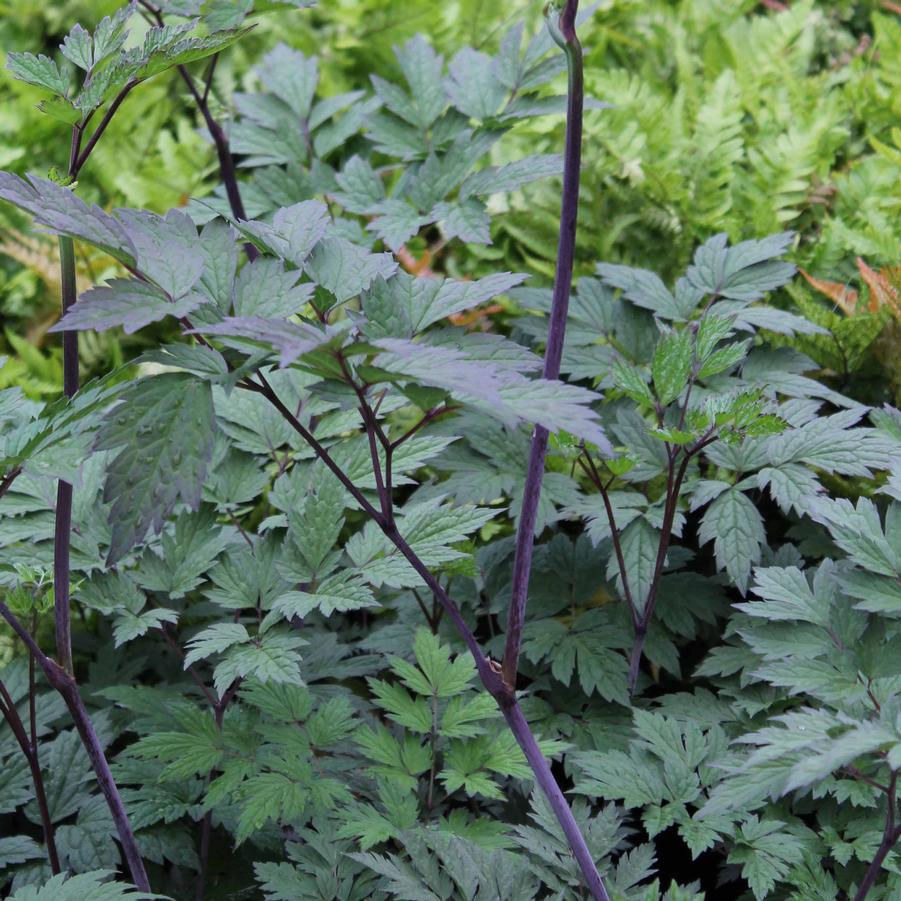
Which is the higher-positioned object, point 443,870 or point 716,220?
point 716,220

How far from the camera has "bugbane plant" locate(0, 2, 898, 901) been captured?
93 cm

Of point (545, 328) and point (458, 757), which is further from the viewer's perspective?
point (545, 328)

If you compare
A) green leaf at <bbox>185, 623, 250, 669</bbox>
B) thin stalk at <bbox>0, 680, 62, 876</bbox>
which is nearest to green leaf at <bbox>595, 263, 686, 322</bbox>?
green leaf at <bbox>185, 623, 250, 669</bbox>

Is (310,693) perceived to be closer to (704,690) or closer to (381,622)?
(381,622)

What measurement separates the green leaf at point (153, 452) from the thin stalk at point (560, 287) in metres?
0.36

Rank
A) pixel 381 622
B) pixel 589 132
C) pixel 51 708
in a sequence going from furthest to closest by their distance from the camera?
pixel 589 132 → pixel 381 622 → pixel 51 708

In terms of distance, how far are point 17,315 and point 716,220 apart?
193cm

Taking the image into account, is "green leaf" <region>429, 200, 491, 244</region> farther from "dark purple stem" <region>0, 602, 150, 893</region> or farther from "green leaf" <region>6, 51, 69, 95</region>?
"dark purple stem" <region>0, 602, 150, 893</region>

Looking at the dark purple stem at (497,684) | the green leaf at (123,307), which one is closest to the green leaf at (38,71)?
the green leaf at (123,307)

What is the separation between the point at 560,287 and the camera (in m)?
1.01

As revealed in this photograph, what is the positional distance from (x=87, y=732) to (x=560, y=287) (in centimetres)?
75

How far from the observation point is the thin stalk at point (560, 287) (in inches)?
36.7

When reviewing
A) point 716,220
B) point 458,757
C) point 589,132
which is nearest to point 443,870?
point 458,757

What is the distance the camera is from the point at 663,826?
1.19 meters
